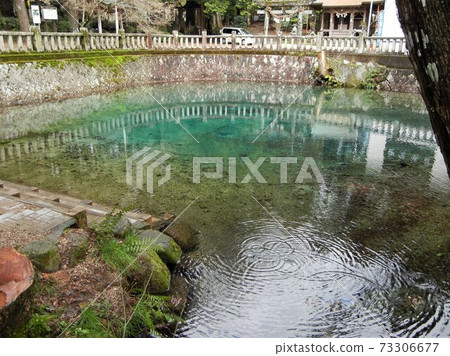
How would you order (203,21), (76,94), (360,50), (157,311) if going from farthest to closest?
(203,21) → (360,50) → (76,94) → (157,311)

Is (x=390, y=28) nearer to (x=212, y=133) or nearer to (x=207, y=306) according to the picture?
(x=212, y=133)

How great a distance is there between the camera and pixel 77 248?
448 cm

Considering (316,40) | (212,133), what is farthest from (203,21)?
(212,133)

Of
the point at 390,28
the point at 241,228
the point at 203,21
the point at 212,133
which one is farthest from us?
the point at 203,21

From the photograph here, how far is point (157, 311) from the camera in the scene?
172 inches

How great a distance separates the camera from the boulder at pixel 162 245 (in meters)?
5.39

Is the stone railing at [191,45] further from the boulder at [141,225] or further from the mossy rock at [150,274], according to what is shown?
the mossy rock at [150,274]

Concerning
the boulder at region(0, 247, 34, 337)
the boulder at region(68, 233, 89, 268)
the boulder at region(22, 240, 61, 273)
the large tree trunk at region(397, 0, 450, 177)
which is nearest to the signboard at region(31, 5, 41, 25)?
the boulder at region(68, 233, 89, 268)

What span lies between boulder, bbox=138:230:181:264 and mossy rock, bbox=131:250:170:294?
249mm

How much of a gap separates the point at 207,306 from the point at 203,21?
31.9m

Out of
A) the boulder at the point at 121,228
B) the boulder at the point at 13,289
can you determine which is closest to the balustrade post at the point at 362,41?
the boulder at the point at 121,228

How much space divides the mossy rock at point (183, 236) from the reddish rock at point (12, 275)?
3181mm

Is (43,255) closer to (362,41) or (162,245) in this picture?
(162,245)

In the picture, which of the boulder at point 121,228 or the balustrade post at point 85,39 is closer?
the boulder at point 121,228
